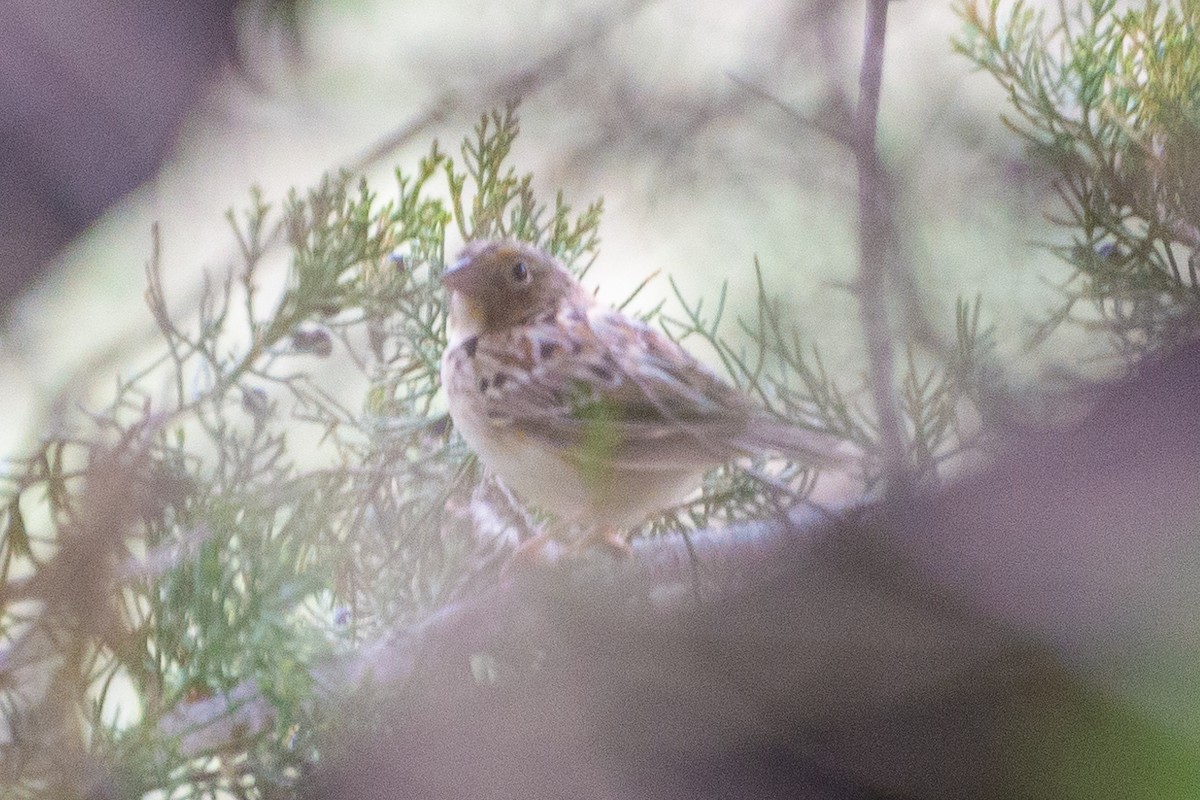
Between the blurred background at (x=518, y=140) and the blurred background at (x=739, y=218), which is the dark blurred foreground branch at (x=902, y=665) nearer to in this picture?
the blurred background at (x=739, y=218)

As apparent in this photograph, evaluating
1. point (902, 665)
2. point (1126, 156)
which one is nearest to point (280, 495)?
point (902, 665)

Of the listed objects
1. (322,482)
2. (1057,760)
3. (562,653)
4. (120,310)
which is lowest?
(1057,760)

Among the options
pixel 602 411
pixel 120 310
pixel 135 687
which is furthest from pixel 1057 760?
pixel 120 310

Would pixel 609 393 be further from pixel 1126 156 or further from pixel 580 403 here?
Answer: pixel 1126 156

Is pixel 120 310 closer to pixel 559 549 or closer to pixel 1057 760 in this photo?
pixel 559 549

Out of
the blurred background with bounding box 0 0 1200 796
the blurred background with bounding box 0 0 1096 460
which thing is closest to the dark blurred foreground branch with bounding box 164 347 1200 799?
the blurred background with bounding box 0 0 1200 796

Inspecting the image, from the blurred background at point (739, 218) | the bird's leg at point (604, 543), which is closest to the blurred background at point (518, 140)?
the blurred background at point (739, 218)
